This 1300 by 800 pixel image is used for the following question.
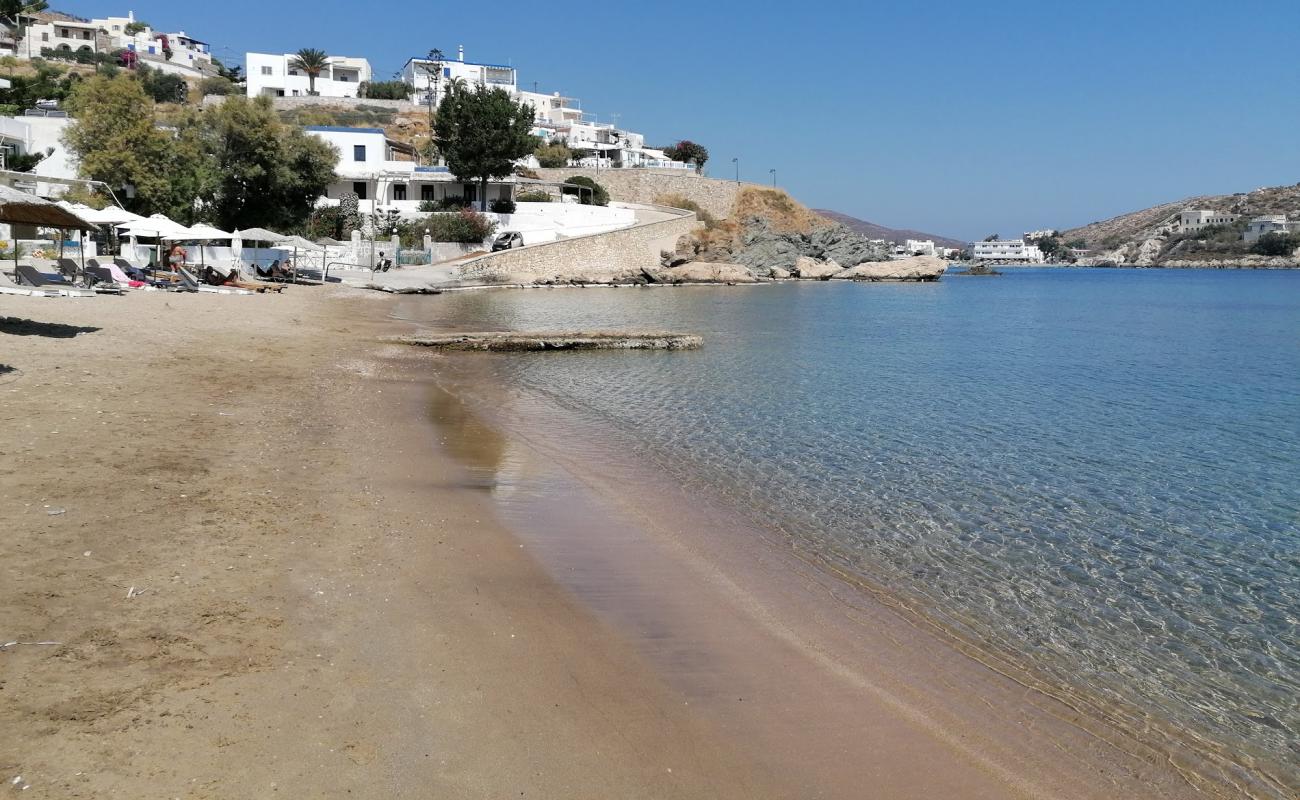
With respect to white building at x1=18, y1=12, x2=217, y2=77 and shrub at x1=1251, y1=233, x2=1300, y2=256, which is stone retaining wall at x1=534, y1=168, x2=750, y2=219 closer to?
white building at x1=18, y1=12, x2=217, y2=77

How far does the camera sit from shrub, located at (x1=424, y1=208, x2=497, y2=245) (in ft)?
184

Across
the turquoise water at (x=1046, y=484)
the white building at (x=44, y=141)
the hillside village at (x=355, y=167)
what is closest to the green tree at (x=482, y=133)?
the hillside village at (x=355, y=167)

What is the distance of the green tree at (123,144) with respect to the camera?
4153 cm

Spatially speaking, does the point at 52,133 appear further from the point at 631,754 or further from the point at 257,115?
the point at 631,754

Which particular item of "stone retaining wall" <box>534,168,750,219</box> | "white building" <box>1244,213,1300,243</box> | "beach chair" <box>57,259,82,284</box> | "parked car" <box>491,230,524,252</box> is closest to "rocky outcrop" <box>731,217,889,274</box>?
"stone retaining wall" <box>534,168,750,219</box>

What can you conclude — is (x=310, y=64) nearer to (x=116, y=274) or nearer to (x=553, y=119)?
(x=553, y=119)

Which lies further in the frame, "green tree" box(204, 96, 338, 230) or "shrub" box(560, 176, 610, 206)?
"shrub" box(560, 176, 610, 206)

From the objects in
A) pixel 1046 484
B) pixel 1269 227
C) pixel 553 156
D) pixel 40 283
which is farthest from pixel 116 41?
pixel 1269 227

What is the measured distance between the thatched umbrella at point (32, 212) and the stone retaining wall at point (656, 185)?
209 ft

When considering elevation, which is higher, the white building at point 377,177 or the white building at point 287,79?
the white building at point 287,79

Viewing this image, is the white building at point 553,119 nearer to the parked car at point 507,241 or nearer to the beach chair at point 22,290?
the parked car at point 507,241

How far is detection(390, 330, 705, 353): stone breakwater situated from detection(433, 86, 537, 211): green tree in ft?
132

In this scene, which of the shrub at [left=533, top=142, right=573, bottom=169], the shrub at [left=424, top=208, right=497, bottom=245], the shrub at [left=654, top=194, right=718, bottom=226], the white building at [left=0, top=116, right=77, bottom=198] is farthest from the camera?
the shrub at [left=533, top=142, right=573, bottom=169]

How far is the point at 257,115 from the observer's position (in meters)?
49.3
